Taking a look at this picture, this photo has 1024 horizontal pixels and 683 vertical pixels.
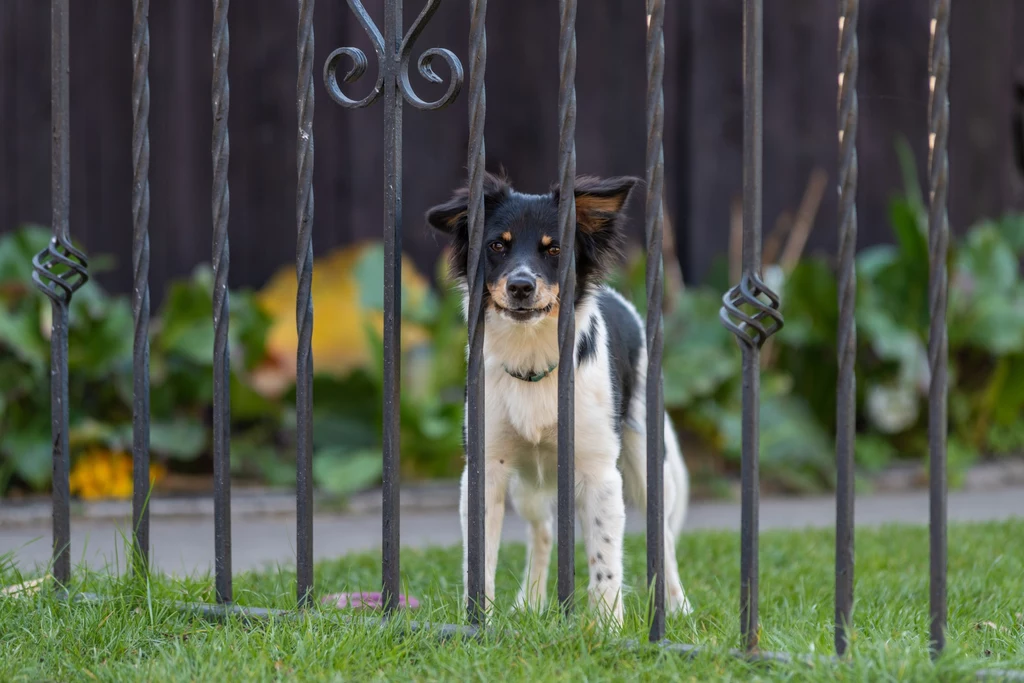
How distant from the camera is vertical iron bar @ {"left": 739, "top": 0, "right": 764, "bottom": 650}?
2139 millimetres

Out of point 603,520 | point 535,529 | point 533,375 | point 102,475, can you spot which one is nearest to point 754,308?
point 533,375

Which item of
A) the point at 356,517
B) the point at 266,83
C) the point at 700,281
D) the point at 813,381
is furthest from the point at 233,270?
the point at 813,381

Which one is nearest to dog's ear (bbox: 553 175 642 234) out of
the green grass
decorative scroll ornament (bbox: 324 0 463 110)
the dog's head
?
the dog's head

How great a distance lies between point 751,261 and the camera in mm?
2170

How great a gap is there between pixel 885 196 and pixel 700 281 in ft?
5.58

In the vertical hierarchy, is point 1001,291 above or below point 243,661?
above

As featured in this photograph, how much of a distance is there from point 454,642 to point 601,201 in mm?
1288

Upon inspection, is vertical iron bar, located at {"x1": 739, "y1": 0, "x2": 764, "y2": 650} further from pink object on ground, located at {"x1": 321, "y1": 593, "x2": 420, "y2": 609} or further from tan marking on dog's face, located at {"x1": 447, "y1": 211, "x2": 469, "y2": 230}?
tan marking on dog's face, located at {"x1": 447, "y1": 211, "x2": 469, "y2": 230}

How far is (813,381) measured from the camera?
254 inches

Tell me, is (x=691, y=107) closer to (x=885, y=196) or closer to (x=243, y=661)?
(x=885, y=196)

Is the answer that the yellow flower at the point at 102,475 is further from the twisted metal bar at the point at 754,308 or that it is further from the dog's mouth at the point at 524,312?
the twisted metal bar at the point at 754,308

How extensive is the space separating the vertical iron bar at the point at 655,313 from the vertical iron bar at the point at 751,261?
18cm

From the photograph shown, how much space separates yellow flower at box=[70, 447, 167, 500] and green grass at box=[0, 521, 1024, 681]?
8.15 ft

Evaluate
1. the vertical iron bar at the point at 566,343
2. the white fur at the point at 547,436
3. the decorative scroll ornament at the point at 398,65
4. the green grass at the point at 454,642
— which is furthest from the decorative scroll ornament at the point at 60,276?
the vertical iron bar at the point at 566,343
